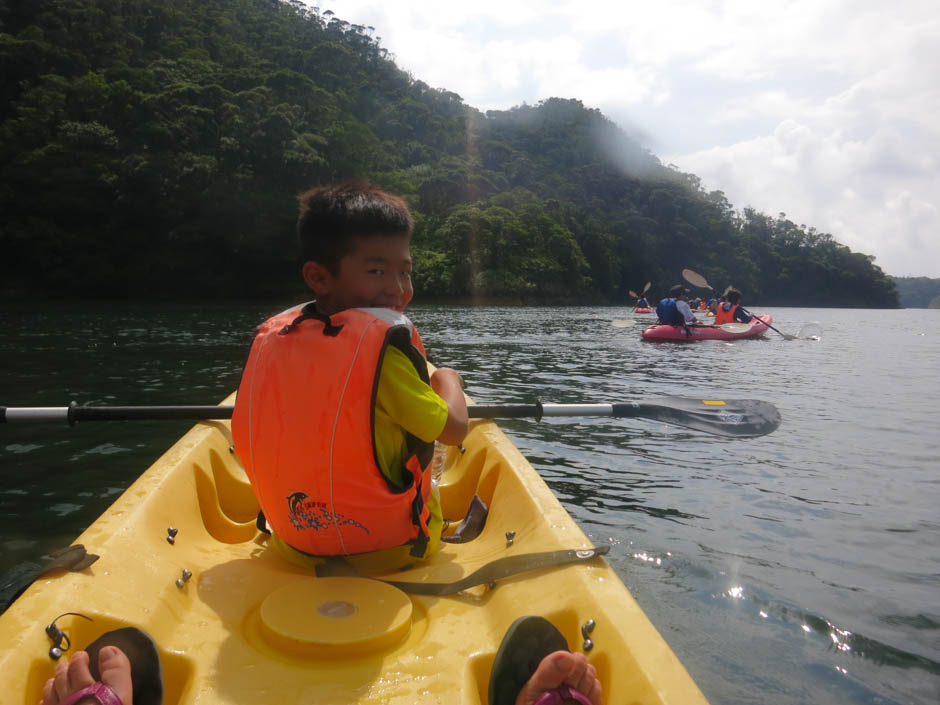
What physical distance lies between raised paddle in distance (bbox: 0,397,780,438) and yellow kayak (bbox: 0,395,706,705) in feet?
2.41

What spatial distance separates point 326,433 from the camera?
157 cm

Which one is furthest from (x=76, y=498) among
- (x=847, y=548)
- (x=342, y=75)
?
(x=342, y=75)

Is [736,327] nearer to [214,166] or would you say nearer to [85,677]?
[85,677]

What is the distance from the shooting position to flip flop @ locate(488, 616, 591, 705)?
1.28 metres

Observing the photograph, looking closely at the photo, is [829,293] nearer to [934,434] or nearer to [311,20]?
[311,20]

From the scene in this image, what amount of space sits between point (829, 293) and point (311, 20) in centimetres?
5394

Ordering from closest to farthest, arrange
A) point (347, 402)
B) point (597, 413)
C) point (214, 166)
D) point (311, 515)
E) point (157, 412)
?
1. point (347, 402)
2. point (311, 515)
3. point (157, 412)
4. point (597, 413)
5. point (214, 166)

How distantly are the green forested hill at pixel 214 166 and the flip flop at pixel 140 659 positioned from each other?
1249 inches

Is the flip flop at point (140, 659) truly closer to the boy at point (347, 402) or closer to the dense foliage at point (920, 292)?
the boy at point (347, 402)

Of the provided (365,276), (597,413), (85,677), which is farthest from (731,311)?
(85,677)

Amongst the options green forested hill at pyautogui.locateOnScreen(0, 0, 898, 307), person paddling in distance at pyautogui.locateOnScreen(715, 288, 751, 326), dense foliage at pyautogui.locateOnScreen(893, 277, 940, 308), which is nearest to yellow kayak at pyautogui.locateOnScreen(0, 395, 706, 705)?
person paddling in distance at pyautogui.locateOnScreen(715, 288, 751, 326)

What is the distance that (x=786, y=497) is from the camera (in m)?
3.88

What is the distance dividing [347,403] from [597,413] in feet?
5.94

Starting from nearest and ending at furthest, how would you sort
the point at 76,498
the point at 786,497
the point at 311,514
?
the point at 311,514 < the point at 76,498 < the point at 786,497
